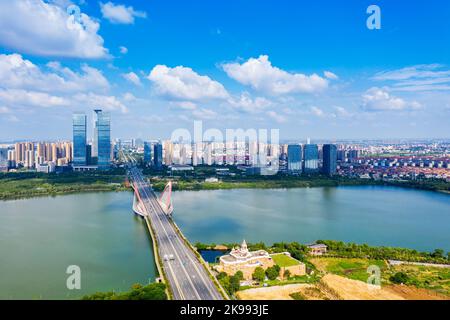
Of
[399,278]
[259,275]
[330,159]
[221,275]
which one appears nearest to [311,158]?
[330,159]

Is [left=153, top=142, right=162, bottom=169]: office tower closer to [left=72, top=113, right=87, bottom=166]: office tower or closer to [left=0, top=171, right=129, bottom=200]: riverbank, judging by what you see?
[left=0, top=171, right=129, bottom=200]: riverbank

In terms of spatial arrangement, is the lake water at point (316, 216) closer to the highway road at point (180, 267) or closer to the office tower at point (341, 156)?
the highway road at point (180, 267)

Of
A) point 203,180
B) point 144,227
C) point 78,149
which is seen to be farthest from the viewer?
point 78,149

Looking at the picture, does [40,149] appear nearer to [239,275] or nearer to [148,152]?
[148,152]

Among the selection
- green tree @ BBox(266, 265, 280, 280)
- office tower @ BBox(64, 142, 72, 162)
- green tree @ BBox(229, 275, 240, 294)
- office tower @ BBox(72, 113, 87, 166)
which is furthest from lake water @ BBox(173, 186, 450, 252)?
office tower @ BBox(64, 142, 72, 162)

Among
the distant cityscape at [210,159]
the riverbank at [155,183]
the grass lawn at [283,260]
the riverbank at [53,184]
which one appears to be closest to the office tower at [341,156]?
the distant cityscape at [210,159]
